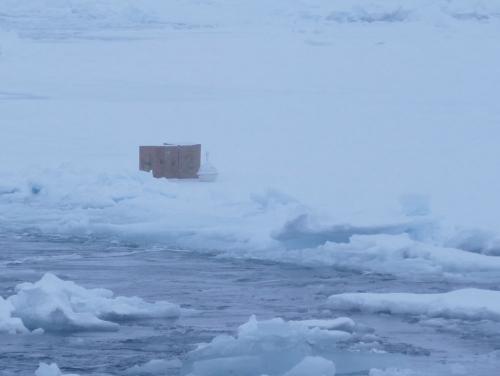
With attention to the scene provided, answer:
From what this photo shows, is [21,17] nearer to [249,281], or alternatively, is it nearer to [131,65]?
[131,65]

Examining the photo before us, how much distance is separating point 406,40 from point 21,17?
14.0 metres

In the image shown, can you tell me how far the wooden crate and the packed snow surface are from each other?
15.6 ft

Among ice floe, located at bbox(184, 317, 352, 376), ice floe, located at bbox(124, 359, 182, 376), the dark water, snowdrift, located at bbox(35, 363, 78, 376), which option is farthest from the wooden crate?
snowdrift, located at bbox(35, 363, 78, 376)

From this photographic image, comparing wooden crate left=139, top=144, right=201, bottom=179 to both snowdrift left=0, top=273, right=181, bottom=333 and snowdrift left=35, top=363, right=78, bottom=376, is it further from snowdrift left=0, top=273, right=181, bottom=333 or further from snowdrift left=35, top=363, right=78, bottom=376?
snowdrift left=35, top=363, right=78, bottom=376

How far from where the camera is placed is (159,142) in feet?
49.4

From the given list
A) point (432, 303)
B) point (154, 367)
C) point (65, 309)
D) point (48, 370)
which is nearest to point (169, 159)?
point (432, 303)

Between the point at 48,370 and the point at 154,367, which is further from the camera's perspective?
the point at 154,367

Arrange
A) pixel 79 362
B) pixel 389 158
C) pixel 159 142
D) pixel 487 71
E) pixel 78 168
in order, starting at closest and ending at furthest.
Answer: pixel 79 362 → pixel 78 168 → pixel 389 158 → pixel 159 142 → pixel 487 71

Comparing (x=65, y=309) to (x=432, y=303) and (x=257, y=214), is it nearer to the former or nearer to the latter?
(x=432, y=303)

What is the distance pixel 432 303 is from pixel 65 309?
221 cm

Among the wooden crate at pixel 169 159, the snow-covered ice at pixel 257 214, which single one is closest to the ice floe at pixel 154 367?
the snow-covered ice at pixel 257 214

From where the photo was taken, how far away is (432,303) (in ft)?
25.1

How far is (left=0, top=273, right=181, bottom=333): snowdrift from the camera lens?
7.12m

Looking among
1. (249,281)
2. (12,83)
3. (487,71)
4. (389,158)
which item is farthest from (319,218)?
(487,71)
